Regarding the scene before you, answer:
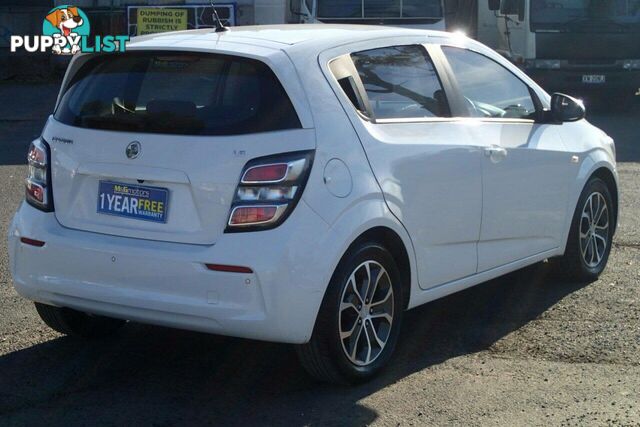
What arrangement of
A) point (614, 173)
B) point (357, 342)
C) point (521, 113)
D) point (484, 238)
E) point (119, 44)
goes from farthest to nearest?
point (614, 173), point (521, 113), point (484, 238), point (119, 44), point (357, 342)

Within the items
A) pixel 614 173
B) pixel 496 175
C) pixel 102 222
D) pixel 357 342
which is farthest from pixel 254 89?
pixel 614 173

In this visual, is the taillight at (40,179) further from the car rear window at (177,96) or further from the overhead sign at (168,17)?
the overhead sign at (168,17)

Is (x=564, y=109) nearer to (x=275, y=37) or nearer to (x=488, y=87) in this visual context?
(x=488, y=87)

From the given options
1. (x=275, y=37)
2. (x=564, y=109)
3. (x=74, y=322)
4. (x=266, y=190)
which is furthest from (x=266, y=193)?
(x=564, y=109)

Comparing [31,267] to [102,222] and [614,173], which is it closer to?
[102,222]

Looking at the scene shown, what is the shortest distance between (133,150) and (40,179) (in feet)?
1.99

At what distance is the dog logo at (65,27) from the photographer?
20578mm

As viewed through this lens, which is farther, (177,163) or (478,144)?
(478,144)

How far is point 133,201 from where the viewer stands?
198 inches

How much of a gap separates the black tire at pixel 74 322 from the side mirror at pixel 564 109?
9.62ft

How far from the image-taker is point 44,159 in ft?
17.5

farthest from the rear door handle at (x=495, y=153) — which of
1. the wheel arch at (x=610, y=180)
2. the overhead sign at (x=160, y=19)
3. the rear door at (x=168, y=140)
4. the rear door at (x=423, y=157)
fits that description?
the overhead sign at (x=160, y=19)

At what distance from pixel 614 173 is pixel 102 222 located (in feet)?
12.5

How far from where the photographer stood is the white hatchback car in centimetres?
482
